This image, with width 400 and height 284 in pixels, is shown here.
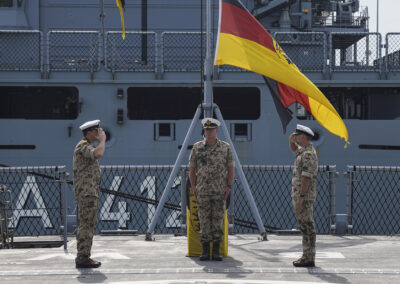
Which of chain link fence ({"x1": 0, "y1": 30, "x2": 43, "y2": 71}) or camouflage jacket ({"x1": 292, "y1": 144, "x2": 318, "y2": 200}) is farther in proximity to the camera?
chain link fence ({"x1": 0, "y1": 30, "x2": 43, "y2": 71})

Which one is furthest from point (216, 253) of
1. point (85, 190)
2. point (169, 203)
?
point (169, 203)

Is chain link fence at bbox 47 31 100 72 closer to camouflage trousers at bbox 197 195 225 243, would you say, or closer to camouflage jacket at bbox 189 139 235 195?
camouflage jacket at bbox 189 139 235 195

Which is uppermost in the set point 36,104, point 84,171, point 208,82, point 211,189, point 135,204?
point 208,82

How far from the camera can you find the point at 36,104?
15.7 m

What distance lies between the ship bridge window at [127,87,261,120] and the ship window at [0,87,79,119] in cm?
157

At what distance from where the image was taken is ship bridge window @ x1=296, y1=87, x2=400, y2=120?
15.5m

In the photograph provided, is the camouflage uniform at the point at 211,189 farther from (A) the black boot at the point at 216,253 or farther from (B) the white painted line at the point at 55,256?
(B) the white painted line at the point at 55,256

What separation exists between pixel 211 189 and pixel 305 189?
98 centimetres

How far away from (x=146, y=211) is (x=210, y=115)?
5.37 meters

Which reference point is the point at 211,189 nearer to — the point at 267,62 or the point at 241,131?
the point at 267,62

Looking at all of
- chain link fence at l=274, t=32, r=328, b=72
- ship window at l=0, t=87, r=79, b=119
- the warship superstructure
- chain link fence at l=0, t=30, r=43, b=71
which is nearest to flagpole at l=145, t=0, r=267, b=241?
the warship superstructure

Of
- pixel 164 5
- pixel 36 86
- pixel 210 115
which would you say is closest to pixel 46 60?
pixel 36 86

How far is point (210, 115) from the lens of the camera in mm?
8062

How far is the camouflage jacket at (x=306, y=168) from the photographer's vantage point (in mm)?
6082
